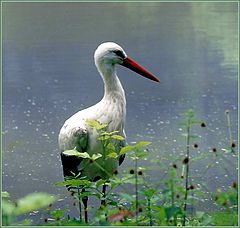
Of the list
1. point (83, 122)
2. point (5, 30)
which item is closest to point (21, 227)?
point (83, 122)

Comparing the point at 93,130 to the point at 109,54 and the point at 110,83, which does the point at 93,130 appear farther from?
the point at 109,54

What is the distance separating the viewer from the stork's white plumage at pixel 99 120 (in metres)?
3.52

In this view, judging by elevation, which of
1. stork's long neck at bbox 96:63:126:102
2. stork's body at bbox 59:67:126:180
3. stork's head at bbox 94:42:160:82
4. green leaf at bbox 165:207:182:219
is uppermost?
stork's head at bbox 94:42:160:82

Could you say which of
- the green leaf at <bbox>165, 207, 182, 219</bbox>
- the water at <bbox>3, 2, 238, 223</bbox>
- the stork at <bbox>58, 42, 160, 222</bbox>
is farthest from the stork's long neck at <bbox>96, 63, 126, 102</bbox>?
the green leaf at <bbox>165, 207, 182, 219</bbox>

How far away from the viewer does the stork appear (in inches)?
138

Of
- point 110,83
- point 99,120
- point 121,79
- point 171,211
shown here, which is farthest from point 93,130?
point 121,79

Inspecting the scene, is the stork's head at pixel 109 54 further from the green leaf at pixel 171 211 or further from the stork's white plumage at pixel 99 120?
the green leaf at pixel 171 211

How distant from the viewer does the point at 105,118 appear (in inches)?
141

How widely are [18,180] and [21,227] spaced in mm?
2796

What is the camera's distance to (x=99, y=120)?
3547 millimetres

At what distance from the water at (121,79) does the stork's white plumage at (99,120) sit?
71 centimetres

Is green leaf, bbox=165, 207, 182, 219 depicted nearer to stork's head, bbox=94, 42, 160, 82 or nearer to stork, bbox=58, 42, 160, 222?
stork, bbox=58, 42, 160, 222

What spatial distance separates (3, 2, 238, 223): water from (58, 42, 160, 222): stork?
0.71m

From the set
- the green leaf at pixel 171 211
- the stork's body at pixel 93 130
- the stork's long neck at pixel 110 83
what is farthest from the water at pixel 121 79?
the green leaf at pixel 171 211
